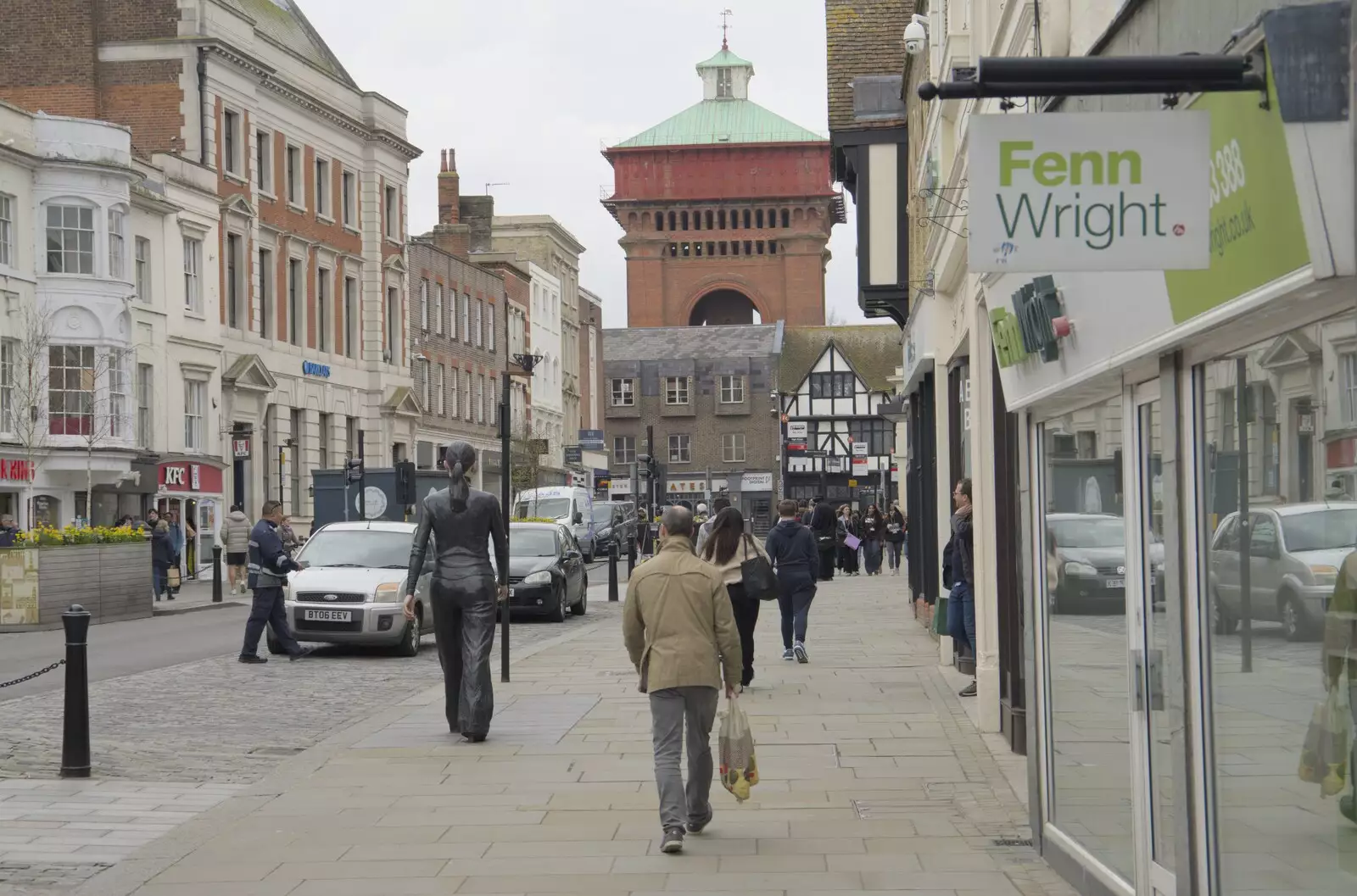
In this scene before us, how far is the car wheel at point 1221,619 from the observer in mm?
5430

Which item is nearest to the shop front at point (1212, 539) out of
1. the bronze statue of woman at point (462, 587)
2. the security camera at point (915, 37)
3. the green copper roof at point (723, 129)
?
the bronze statue of woman at point (462, 587)

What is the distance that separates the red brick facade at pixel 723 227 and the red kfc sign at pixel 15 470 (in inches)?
2954

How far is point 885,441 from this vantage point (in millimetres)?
93000

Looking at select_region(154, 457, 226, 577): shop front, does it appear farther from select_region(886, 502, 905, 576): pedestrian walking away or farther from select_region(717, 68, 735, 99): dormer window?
select_region(717, 68, 735, 99): dormer window

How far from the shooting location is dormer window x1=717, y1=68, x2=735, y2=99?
12444cm

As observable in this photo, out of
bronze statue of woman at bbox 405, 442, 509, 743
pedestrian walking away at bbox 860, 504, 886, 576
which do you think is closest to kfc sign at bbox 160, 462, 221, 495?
pedestrian walking away at bbox 860, 504, 886, 576

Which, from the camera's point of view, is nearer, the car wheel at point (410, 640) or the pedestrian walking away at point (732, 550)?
the pedestrian walking away at point (732, 550)

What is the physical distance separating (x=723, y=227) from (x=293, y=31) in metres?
60.1

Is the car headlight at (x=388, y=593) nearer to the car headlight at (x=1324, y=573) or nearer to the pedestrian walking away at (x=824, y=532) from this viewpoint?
the pedestrian walking away at (x=824, y=532)

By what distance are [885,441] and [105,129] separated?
57.4m

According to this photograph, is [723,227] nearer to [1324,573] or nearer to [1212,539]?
[1212,539]

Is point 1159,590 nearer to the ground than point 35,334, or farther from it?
nearer to the ground

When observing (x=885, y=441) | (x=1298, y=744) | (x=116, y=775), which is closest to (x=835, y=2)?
(x=116, y=775)

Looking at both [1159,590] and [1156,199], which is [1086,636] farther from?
[1156,199]
